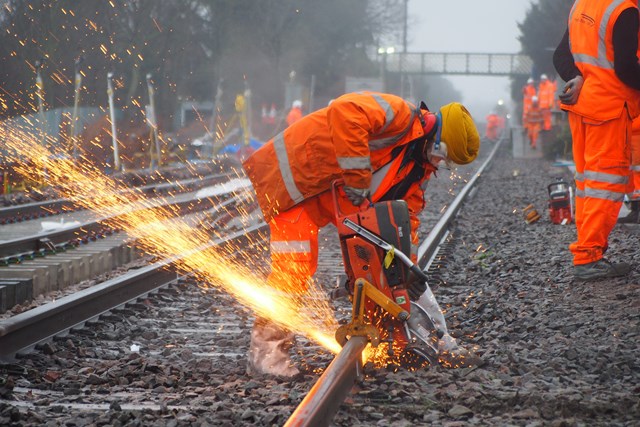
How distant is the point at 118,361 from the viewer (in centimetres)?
464

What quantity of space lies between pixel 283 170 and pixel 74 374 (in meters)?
1.35

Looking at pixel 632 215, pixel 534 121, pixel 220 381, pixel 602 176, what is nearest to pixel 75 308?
pixel 220 381

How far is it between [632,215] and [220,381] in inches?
214

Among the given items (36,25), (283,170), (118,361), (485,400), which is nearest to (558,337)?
(485,400)

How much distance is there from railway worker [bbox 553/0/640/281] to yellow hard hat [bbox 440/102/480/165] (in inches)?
69.3

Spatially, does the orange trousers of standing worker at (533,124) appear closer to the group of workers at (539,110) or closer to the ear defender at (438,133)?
the group of workers at (539,110)

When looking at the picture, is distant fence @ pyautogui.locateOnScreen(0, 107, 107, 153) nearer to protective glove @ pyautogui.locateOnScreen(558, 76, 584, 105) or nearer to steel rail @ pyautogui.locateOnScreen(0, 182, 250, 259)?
steel rail @ pyautogui.locateOnScreen(0, 182, 250, 259)

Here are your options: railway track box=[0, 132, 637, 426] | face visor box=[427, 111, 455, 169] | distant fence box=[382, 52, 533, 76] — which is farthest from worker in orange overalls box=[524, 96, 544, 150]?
distant fence box=[382, 52, 533, 76]

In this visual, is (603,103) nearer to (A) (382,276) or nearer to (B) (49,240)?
(A) (382,276)

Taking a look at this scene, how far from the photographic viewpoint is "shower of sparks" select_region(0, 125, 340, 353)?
4888mm

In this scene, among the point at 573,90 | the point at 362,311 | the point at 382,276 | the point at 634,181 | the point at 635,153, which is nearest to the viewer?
the point at 362,311

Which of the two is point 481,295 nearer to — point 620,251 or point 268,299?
point 620,251

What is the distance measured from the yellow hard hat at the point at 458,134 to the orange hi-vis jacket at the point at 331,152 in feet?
0.27

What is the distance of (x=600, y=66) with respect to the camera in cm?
593
